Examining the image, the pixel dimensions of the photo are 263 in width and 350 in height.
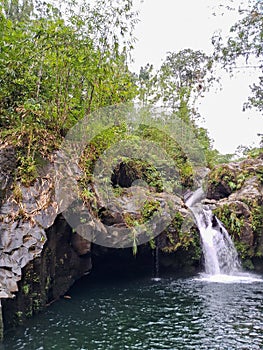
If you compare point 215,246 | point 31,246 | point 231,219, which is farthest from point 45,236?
point 231,219

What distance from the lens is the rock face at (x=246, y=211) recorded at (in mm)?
10469

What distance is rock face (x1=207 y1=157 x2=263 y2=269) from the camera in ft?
34.3

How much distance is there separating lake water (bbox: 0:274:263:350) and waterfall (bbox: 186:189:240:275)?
1638 millimetres

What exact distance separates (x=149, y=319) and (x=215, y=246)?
5.08 metres

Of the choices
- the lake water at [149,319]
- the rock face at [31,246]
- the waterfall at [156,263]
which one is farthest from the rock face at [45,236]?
the lake water at [149,319]

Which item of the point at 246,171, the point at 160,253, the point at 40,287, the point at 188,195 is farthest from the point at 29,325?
the point at 188,195

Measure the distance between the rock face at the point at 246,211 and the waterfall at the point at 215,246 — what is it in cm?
22

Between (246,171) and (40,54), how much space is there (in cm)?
847

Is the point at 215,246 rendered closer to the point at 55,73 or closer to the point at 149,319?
the point at 149,319

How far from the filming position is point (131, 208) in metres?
9.10

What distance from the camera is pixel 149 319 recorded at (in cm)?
586

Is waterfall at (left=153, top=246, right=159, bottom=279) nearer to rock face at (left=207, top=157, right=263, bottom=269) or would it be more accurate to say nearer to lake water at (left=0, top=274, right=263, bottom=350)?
lake water at (left=0, top=274, right=263, bottom=350)

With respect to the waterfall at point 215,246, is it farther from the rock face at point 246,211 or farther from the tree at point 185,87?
the tree at point 185,87

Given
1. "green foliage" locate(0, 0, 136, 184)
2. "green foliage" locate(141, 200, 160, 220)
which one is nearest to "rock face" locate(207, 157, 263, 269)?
"green foliage" locate(141, 200, 160, 220)
